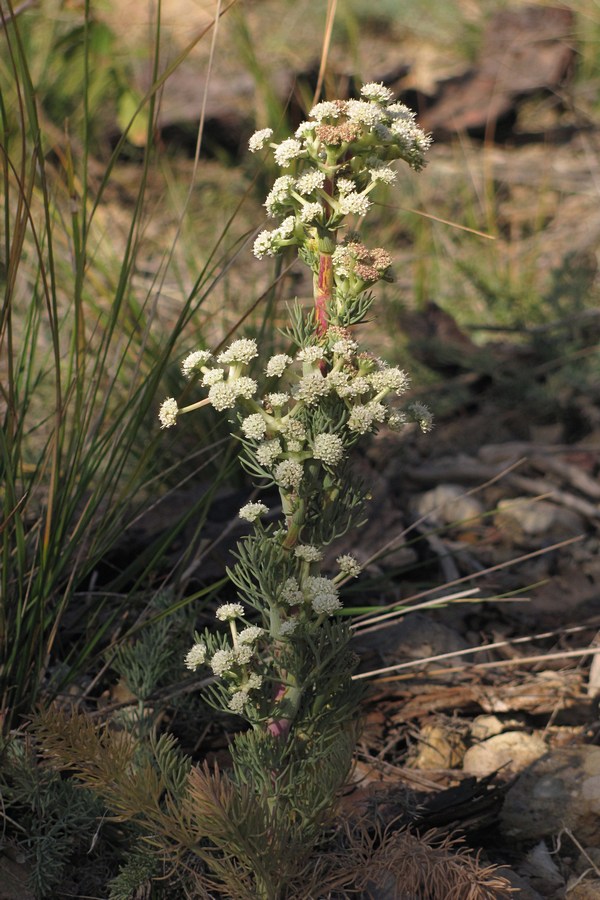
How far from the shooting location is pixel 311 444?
4.58 ft

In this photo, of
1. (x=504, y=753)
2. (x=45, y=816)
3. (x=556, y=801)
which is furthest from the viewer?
(x=504, y=753)

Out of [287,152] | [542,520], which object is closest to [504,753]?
[542,520]

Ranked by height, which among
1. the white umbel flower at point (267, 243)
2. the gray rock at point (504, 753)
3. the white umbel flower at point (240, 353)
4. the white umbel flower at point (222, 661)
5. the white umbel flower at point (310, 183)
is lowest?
the gray rock at point (504, 753)

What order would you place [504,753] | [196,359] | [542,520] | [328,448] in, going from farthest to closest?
[542,520]
[504,753]
[196,359]
[328,448]

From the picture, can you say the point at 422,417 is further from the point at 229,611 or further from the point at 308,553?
the point at 229,611

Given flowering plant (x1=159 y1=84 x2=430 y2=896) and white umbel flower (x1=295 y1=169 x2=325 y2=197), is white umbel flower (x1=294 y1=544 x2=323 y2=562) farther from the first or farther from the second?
white umbel flower (x1=295 y1=169 x2=325 y2=197)

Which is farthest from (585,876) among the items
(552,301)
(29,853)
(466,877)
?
(552,301)

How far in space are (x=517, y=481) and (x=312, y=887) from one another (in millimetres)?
1845

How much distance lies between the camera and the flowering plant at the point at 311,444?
1.39 m

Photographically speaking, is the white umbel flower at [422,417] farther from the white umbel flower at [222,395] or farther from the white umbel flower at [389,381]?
the white umbel flower at [222,395]

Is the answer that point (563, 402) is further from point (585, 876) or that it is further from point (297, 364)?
point (585, 876)

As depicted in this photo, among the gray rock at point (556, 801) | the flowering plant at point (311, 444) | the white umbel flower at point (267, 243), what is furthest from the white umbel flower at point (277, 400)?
the gray rock at point (556, 801)

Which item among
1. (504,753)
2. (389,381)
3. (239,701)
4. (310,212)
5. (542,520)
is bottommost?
(504,753)

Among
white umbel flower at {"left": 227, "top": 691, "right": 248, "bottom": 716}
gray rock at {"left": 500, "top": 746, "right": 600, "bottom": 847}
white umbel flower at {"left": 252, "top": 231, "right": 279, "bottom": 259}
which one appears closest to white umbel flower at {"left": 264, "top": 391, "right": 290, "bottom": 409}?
white umbel flower at {"left": 252, "top": 231, "right": 279, "bottom": 259}
